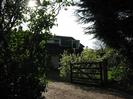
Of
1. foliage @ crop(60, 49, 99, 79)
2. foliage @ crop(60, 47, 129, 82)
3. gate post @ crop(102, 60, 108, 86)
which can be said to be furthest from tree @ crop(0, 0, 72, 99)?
foliage @ crop(60, 49, 99, 79)

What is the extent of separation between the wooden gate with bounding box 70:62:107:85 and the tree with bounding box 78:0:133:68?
14.2 feet

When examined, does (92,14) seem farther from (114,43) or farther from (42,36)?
(42,36)

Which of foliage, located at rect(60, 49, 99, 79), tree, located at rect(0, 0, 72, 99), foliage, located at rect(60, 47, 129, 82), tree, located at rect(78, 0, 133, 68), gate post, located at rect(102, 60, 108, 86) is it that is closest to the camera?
tree, located at rect(0, 0, 72, 99)

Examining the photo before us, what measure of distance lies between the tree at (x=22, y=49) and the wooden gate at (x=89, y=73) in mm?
11407

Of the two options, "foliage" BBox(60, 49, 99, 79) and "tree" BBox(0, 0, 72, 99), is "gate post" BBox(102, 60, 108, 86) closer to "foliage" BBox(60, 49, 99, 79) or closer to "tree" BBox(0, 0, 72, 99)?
Answer: "foliage" BBox(60, 49, 99, 79)

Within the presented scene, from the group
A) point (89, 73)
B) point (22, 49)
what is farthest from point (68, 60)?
point (22, 49)

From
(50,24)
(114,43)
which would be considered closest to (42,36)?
(50,24)

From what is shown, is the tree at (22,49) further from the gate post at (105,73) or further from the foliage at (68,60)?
the foliage at (68,60)

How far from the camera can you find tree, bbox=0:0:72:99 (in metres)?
7.74

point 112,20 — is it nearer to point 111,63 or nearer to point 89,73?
point 89,73

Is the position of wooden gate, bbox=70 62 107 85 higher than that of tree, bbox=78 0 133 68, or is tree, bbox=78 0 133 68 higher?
tree, bbox=78 0 133 68

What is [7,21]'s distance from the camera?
26.8 feet

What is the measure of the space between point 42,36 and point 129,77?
10.8m

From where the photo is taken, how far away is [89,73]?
20.9m
